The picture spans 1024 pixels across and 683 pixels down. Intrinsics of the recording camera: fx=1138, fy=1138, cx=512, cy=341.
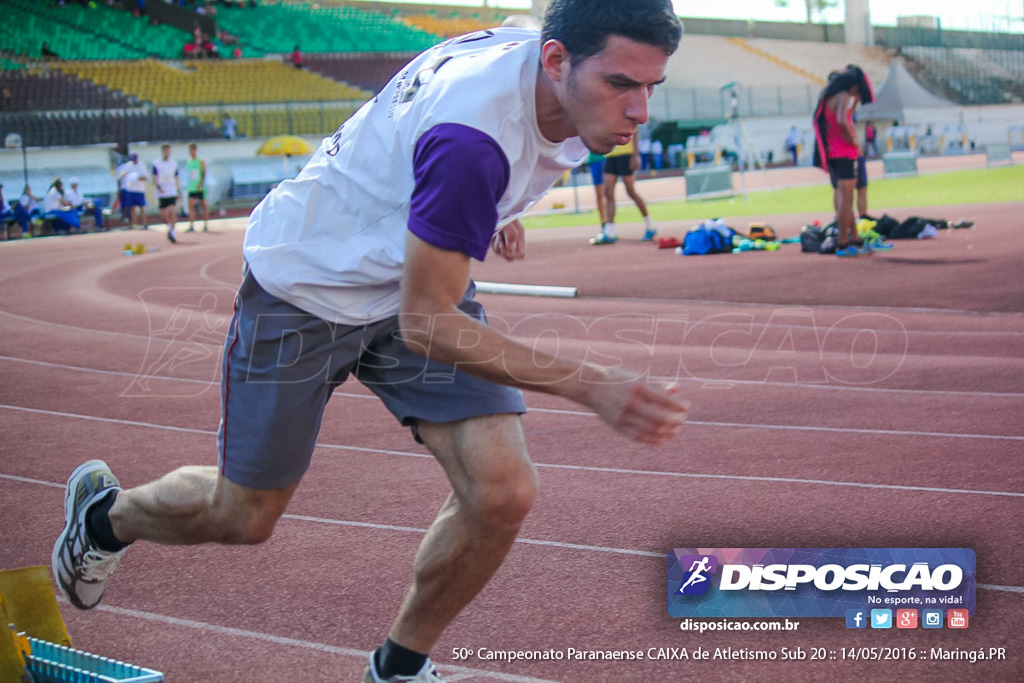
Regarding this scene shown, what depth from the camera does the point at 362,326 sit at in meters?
2.86

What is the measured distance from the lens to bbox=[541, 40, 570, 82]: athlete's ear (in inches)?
95.7

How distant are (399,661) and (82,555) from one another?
1.08 metres

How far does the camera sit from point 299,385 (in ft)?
9.34

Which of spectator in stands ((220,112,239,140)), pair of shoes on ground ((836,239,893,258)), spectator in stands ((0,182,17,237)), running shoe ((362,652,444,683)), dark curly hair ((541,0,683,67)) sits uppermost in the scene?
dark curly hair ((541,0,683,67))

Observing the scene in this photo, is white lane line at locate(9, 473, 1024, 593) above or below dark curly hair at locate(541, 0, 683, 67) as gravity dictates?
below

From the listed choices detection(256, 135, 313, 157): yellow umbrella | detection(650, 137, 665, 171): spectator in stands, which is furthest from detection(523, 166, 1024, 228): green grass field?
detection(650, 137, 665, 171): spectator in stands

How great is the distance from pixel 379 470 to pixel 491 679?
7.57 feet

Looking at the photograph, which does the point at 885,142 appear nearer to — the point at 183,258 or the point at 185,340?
the point at 183,258

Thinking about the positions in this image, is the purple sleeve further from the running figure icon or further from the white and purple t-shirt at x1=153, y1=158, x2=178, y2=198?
the white and purple t-shirt at x1=153, y1=158, x2=178, y2=198

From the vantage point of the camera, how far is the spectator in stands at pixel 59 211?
85.5ft

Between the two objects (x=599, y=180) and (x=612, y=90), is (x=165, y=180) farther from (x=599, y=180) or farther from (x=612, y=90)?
(x=612, y=90)

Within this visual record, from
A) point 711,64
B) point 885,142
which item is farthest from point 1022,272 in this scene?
point 711,64

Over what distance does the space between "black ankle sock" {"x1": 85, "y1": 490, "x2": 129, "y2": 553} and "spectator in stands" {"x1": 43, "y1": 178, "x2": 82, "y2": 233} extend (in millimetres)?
24675

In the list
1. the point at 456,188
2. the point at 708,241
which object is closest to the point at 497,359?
the point at 456,188
